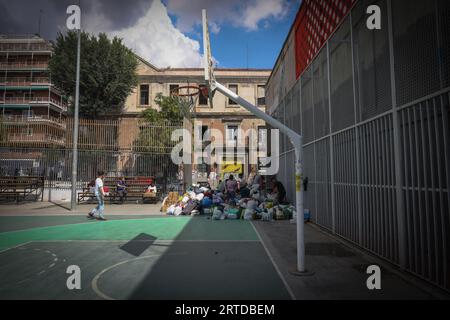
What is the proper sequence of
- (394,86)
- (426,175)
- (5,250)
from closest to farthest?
(426,175) → (394,86) → (5,250)

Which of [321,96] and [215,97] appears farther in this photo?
[215,97]

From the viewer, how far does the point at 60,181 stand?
1883 centimetres

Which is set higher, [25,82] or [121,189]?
[25,82]

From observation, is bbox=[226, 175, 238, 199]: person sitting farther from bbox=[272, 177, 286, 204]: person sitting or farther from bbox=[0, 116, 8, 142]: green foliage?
bbox=[0, 116, 8, 142]: green foliage

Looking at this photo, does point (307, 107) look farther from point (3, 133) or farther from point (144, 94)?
point (144, 94)

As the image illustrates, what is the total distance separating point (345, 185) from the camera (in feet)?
25.5

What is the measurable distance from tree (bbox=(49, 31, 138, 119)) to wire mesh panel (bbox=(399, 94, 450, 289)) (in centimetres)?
3304

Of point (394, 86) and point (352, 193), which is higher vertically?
point (394, 86)

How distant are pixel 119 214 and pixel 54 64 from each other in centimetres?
2719

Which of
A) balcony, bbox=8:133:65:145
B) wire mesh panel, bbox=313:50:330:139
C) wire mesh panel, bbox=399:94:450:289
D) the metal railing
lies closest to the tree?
balcony, bbox=8:133:65:145

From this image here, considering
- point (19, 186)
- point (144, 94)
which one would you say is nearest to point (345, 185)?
point (19, 186)

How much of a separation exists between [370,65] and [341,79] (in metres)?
1.59
